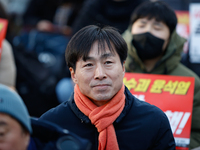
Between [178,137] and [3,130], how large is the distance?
1.80 meters

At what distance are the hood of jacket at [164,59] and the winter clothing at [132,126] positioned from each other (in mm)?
1098

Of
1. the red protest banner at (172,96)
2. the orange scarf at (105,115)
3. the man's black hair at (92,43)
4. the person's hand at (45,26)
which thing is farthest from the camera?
the person's hand at (45,26)

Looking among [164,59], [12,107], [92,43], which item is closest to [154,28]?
[164,59]

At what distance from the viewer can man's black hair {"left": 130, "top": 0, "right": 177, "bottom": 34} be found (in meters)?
3.73

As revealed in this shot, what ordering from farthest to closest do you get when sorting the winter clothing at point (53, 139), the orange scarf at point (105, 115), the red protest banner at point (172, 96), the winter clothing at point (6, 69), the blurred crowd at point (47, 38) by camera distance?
1. the blurred crowd at point (47, 38)
2. the winter clothing at point (6, 69)
3. the red protest banner at point (172, 96)
4. the orange scarf at point (105, 115)
5. the winter clothing at point (53, 139)

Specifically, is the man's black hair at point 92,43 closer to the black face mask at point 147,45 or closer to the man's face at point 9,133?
the man's face at point 9,133

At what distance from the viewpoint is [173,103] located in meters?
3.23

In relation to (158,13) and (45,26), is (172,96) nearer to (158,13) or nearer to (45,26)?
(158,13)

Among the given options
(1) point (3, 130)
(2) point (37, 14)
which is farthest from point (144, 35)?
(2) point (37, 14)

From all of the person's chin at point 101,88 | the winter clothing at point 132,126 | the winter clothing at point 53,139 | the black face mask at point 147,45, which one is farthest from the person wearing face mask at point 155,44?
the winter clothing at point 53,139

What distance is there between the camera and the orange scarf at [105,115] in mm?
2496

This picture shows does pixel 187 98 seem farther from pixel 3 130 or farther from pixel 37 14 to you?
pixel 37 14

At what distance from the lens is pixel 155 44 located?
365 cm

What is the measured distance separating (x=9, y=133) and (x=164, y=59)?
2.22m
